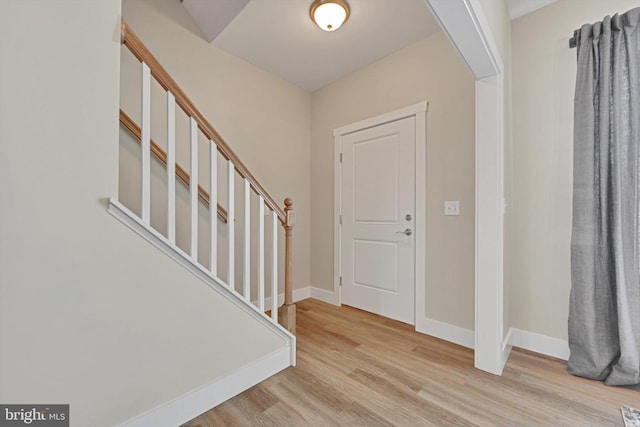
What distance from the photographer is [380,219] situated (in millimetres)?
2709

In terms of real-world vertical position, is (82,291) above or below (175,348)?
above

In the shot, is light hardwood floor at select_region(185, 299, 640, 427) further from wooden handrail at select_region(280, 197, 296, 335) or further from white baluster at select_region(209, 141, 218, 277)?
white baluster at select_region(209, 141, 218, 277)

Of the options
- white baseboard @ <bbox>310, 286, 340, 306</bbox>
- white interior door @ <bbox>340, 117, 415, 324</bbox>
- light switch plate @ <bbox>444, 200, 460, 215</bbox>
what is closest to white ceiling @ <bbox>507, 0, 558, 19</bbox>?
white interior door @ <bbox>340, 117, 415, 324</bbox>

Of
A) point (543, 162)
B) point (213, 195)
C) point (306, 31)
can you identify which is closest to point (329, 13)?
point (306, 31)

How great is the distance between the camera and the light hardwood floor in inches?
52.7

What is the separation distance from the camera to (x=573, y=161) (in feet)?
5.90

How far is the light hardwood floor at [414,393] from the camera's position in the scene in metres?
1.34

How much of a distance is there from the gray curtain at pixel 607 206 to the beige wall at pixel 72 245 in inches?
95.2

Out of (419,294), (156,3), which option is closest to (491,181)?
(419,294)

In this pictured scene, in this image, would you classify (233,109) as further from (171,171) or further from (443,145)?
(443,145)

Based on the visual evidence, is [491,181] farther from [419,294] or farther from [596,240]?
[419,294]

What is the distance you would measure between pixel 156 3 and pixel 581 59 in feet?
10.3

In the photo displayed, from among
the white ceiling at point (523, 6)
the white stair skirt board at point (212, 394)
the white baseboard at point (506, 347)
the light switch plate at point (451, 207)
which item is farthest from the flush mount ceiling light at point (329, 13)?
the white baseboard at point (506, 347)

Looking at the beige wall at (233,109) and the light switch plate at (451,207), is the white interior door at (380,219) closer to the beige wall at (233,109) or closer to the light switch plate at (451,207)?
the light switch plate at (451,207)
